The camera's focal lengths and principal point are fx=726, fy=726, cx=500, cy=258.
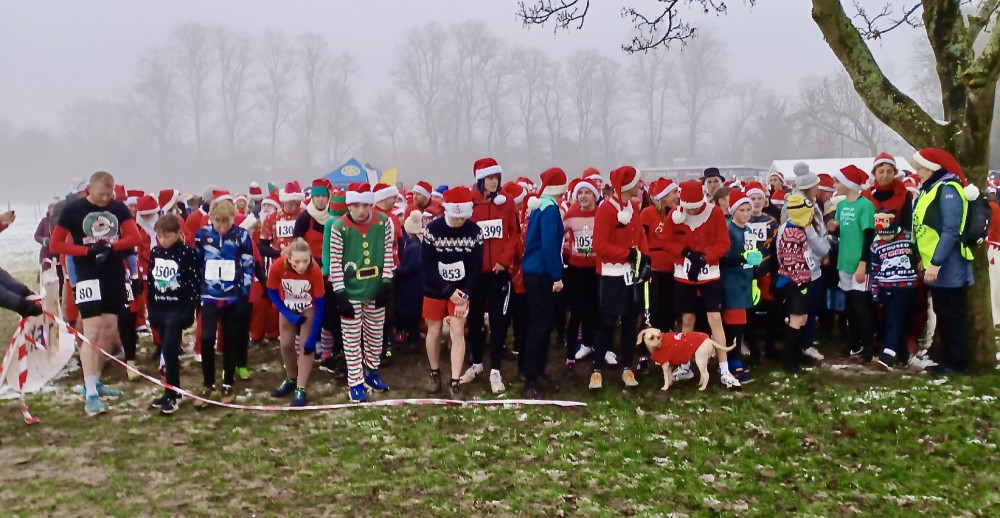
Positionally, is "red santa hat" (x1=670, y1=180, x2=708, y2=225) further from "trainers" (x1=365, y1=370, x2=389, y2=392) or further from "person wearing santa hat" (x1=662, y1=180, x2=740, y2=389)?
"trainers" (x1=365, y1=370, x2=389, y2=392)

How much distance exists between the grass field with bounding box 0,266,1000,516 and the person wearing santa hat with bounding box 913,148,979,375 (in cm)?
42

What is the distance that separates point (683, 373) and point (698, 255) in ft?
4.21

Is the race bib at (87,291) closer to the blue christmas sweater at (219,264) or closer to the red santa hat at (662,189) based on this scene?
the blue christmas sweater at (219,264)

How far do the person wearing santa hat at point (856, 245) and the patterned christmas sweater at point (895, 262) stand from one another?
4.1 inches

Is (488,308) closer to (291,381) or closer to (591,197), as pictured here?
(591,197)

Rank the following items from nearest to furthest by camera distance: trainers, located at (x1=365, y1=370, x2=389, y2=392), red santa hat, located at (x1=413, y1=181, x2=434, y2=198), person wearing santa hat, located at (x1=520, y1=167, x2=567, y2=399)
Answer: person wearing santa hat, located at (x1=520, y1=167, x2=567, y2=399) → trainers, located at (x1=365, y1=370, x2=389, y2=392) → red santa hat, located at (x1=413, y1=181, x2=434, y2=198)

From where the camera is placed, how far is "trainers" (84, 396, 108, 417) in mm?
6625

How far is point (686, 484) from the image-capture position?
4.68 metres

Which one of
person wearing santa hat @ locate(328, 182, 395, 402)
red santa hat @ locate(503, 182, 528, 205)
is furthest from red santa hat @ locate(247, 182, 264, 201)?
person wearing santa hat @ locate(328, 182, 395, 402)

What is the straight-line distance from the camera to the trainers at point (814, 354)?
7518 millimetres

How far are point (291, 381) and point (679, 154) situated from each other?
228ft

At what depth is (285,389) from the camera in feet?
23.8

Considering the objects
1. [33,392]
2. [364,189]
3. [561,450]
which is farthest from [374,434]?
[33,392]

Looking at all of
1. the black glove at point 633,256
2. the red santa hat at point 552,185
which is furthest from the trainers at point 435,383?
the black glove at point 633,256
